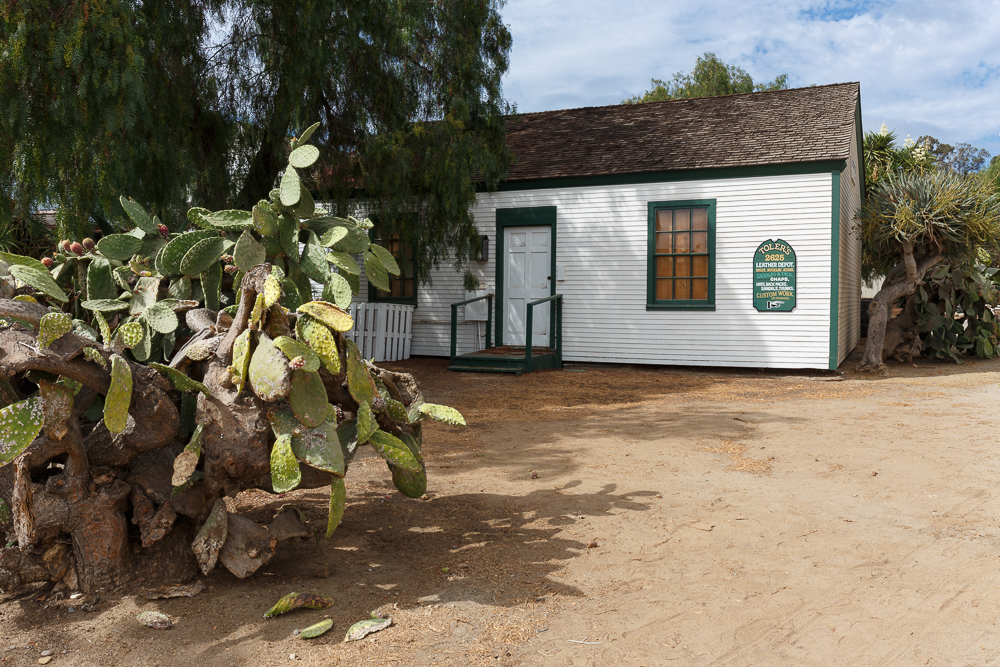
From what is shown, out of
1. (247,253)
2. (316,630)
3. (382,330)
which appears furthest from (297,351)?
(382,330)

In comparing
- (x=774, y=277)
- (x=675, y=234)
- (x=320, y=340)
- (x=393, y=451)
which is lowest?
(x=393, y=451)

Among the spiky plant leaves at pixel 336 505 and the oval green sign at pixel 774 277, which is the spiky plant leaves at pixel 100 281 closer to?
the spiky plant leaves at pixel 336 505

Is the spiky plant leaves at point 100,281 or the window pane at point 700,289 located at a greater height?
the window pane at point 700,289

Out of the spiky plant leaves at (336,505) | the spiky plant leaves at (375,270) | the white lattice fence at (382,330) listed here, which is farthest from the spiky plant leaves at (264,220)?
the white lattice fence at (382,330)

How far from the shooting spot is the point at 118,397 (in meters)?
2.76

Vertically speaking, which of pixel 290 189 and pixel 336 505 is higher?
pixel 290 189

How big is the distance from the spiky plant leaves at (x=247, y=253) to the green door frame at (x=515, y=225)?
35.3 ft

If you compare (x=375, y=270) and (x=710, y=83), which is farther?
(x=710, y=83)

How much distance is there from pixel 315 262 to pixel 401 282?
12.0 meters

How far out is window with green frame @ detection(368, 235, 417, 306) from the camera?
49.2 feet

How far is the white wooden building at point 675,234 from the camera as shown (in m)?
12.2

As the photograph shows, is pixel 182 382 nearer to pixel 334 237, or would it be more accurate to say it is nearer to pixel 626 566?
pixel 334 237

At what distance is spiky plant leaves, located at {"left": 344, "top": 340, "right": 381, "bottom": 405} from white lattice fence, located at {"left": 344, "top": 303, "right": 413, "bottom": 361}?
10059mm

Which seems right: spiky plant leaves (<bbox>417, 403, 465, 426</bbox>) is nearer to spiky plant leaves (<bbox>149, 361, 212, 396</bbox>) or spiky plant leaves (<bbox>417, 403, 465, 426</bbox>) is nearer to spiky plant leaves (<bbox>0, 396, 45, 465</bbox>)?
spiky plant leaves (<bbox>149, 361, 212, 396</bbox>)
